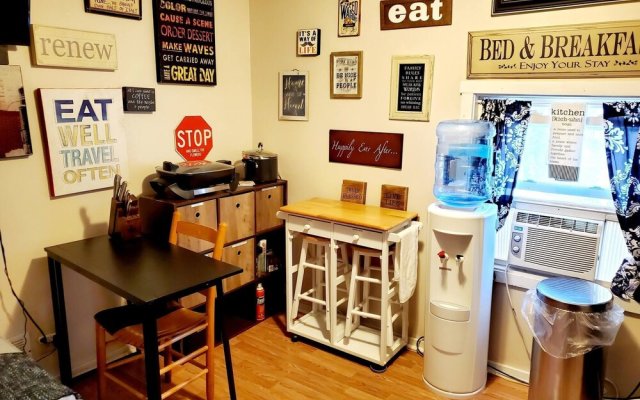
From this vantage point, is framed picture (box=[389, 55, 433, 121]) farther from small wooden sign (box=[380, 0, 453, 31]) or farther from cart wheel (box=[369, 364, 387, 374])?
cart wheel (box=[369, 364, 387, 374])

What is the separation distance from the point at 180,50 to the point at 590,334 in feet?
8.80

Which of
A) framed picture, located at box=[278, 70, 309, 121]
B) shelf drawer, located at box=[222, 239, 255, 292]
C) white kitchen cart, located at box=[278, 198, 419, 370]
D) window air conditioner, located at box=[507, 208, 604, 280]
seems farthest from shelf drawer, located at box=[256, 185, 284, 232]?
window air conditioner, located at box=[507, 208, 604, 280]

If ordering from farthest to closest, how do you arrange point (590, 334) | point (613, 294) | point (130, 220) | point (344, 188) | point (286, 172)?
1. point (286, 172)
2. point (344, 188)
3. point (130, 220)
4. point (613, 294)
5. point (590, 334)

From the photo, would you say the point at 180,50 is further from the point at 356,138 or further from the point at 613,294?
the point at 613,294

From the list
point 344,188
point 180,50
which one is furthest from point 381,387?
point 180,50

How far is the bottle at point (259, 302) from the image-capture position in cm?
324

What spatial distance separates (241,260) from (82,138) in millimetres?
1169

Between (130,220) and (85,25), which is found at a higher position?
(85,25)

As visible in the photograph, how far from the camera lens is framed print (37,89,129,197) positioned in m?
2.38

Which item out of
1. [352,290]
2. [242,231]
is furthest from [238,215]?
[352,290]

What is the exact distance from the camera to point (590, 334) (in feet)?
6.86

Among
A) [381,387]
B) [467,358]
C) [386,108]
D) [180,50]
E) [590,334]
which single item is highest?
[180,50]

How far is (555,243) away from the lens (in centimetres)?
242

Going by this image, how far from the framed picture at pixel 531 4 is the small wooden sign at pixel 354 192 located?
4.02 feet
